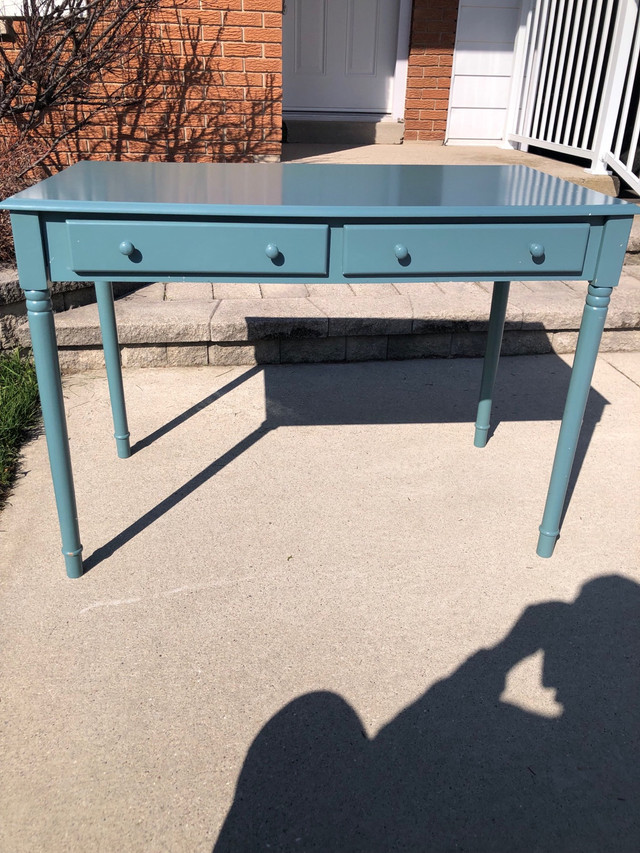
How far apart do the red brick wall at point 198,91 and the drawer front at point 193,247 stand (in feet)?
12.0

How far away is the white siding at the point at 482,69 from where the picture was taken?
22.7ft

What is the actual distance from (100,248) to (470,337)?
8.07 ft

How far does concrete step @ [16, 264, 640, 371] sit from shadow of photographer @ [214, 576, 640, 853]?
2.10 metres

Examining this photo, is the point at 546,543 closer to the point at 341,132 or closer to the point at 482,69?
the point at 341,132

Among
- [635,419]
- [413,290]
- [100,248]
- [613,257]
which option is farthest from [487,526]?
[413,290]

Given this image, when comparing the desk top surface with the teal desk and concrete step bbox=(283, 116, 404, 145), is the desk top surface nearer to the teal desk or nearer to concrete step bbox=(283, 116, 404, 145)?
the teal desk

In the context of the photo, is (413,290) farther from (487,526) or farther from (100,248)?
(100,248)

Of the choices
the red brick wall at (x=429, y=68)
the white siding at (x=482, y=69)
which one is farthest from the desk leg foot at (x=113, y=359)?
the white siding at (x=482, y=69)

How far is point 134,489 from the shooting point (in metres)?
2.69

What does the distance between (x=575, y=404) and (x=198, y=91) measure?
3.92m

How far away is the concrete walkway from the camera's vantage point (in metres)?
1.55

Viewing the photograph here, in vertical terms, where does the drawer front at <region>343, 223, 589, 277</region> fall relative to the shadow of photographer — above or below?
above

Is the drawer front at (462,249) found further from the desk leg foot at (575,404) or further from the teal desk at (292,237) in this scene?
the desk leg foot at (575,404)

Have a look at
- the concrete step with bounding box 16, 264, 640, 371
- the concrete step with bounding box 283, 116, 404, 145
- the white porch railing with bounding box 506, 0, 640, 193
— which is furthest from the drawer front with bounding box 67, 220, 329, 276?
the concrete step with bounding box 283, 116, 404, 145
